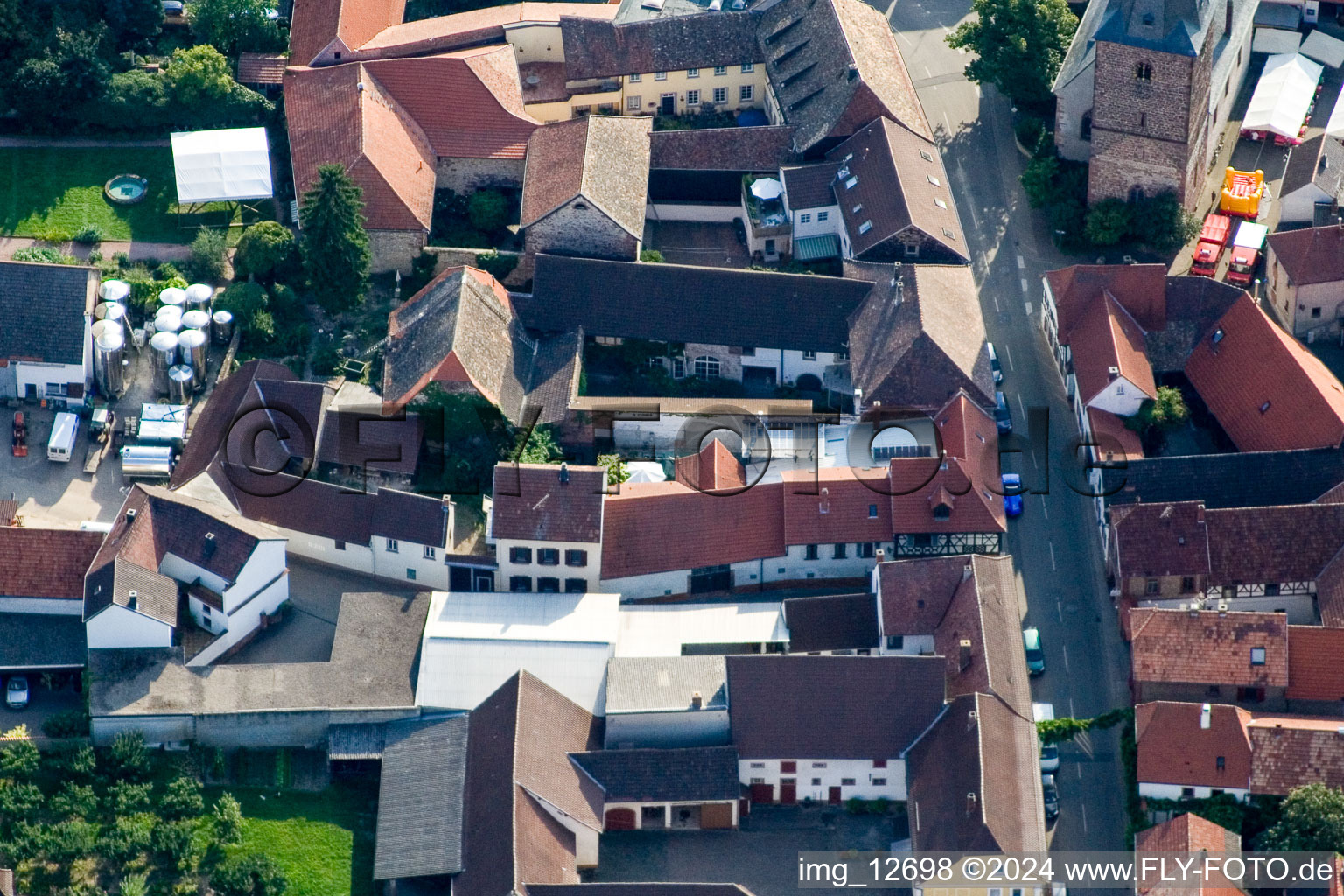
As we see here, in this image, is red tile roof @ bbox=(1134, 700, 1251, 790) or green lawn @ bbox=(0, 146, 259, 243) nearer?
red tile roof @ bbox=(1134, 700, 1251, 790)

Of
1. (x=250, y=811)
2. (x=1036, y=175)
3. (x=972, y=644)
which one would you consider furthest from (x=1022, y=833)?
(x=1036, y=175)

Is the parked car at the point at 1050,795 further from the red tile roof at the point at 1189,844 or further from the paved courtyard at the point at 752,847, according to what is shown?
the paved courtyard at the point at 752,847

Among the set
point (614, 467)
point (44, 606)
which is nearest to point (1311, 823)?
point (614, 467)

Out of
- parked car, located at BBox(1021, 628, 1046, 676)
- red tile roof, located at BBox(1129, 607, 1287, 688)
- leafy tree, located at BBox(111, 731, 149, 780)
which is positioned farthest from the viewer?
parked car, located at BBox(1021, 628, 1046, 676)

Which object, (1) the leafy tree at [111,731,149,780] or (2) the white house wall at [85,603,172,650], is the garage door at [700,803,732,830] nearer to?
(1) the leafy tree at [111,731,149,780]

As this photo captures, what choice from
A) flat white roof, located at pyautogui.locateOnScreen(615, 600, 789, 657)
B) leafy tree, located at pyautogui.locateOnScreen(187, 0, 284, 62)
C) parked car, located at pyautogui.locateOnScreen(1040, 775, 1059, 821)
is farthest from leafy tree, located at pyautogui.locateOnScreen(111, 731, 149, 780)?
leafy tree, located at pyautogui.locateOnScreen(187, 0, 284, 62)
